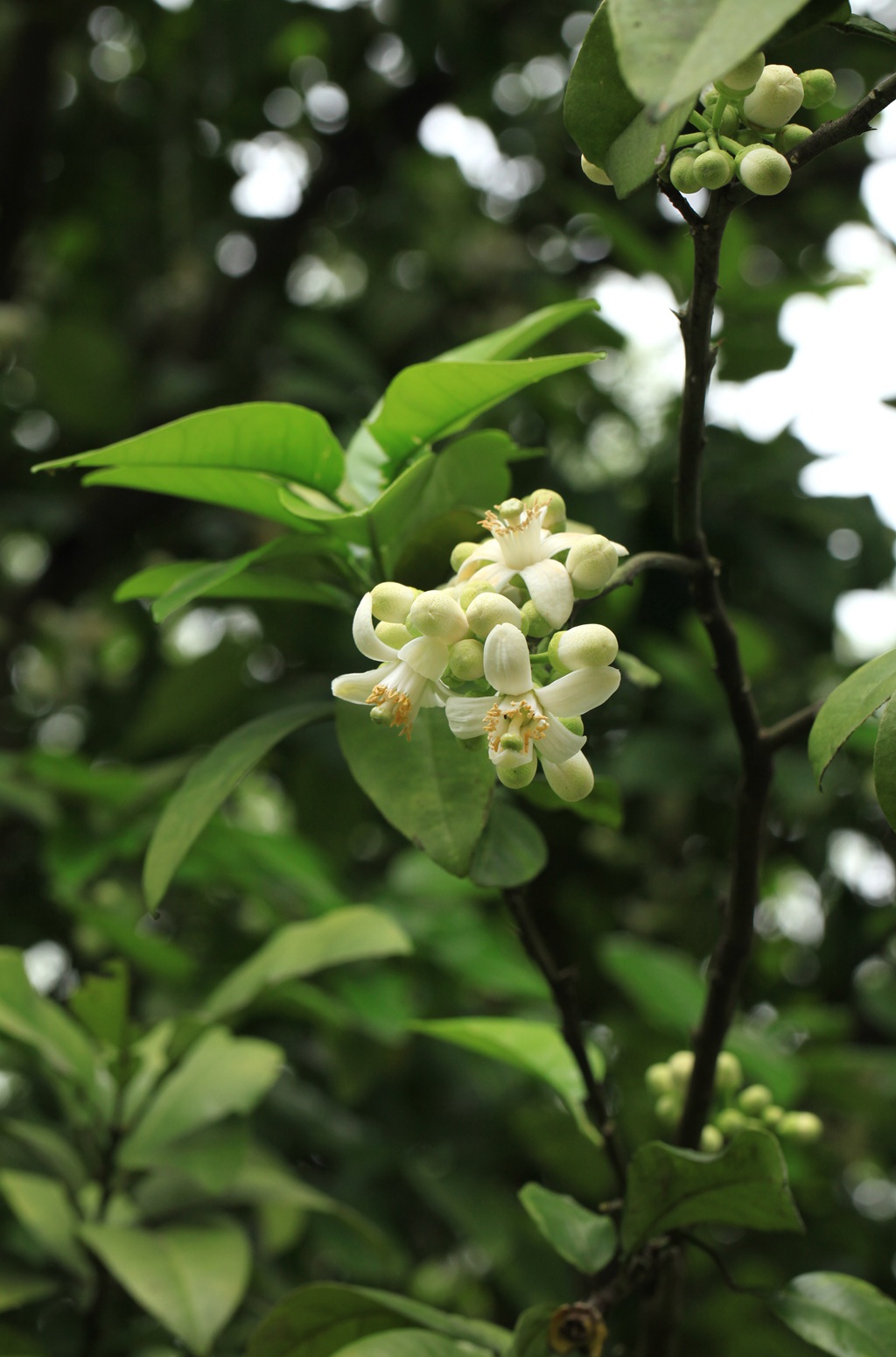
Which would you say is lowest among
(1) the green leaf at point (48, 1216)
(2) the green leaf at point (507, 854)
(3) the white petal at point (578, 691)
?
(1) the green leaf at point (48, 1216)

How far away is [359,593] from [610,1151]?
1.13 feet

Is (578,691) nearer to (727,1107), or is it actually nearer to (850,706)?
(850,706)

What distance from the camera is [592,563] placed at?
1.59 ft

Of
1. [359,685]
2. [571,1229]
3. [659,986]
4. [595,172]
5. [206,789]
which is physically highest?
[595,172]

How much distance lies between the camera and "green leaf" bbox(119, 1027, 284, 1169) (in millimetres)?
905

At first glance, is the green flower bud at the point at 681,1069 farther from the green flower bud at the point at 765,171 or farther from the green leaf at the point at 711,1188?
the green flower bud at the point at 765,171

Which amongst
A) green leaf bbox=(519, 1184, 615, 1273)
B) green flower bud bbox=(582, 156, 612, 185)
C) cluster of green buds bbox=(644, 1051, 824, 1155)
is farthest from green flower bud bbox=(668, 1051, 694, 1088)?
green flower bud bbox=(582, 156, 612, 185)

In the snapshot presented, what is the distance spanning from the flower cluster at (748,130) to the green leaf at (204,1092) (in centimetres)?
72

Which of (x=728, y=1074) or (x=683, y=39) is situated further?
(x=728, y=1074)

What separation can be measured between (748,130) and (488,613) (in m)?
0.22

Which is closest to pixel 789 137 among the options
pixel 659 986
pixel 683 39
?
pixel 683 39

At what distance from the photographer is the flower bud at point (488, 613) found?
0.46 m

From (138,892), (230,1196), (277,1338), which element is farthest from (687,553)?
(138,892)

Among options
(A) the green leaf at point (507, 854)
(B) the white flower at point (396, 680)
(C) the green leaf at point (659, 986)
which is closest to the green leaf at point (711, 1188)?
(A) the green leaf at point (507, 854)
